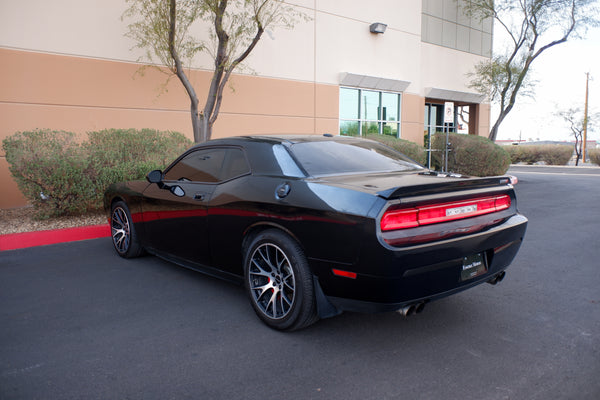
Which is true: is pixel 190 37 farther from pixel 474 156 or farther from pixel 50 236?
pixel 474 156

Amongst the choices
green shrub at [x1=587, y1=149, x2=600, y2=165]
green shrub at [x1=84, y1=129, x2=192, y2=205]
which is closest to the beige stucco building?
green shrub at [x1=84, y1=129, x2=192, y2=205]

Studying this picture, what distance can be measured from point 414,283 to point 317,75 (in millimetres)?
12902

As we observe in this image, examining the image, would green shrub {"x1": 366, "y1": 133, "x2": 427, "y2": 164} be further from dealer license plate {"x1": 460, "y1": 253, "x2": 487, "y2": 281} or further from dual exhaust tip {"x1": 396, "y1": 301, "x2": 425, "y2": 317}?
dual exhaust tip {"x1": 396, "y1": 301, "x2": 425, "y2": 317}

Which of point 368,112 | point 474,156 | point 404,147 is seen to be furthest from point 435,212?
point 474,156

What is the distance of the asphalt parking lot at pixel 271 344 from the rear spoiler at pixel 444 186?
3.62 ft

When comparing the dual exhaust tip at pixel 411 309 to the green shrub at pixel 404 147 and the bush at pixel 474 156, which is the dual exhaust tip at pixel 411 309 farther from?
the bush at pixel 474 156

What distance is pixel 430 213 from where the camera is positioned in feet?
10.1

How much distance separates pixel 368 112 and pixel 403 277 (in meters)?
14.6

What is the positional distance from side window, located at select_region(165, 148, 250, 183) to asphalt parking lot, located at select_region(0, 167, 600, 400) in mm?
1125

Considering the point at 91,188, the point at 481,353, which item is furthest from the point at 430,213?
the point at 91,188

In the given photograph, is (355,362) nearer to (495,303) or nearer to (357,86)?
(495,303)

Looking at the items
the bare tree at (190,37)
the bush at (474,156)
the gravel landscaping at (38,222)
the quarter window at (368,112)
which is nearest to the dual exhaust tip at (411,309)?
the gravel landscaping at (38,222)

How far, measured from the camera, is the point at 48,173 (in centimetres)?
721

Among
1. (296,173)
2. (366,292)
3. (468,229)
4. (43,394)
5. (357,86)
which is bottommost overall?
(43,394)
